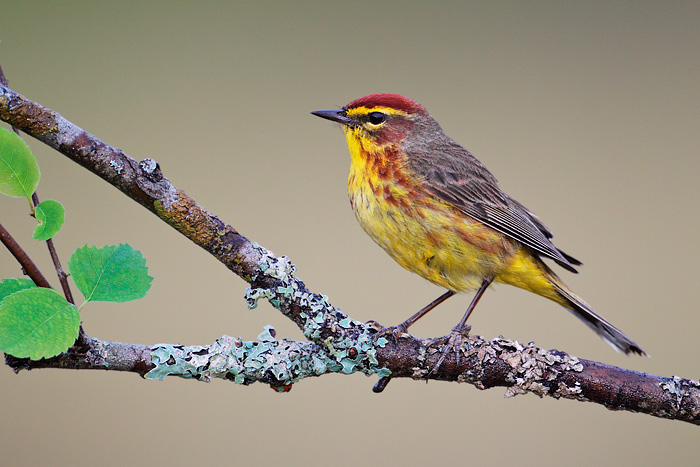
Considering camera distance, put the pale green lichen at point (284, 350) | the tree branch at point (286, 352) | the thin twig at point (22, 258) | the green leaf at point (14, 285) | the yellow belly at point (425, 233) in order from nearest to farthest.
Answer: the thin twig at point (22, 258), the green leaf at point (14, 285), the tree branch at point (286, 352), the pale green lichen at point (284, 350), the yellow belly at point (425, 233)

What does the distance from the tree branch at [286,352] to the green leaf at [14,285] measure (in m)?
0.14

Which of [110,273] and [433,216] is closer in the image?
[110,273]

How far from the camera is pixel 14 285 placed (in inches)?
36.9

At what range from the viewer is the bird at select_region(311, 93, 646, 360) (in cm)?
212

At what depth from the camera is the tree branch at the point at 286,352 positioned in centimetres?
106

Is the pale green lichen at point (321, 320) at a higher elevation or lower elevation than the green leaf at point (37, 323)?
higher

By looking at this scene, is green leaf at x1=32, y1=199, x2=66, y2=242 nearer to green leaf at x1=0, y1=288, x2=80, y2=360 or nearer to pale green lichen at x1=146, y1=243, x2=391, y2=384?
green leaf at x1=0, y1=288, x2=80, y2=360

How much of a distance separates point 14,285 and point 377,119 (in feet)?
4.95

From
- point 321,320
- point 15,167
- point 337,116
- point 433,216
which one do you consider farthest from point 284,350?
point 337,116

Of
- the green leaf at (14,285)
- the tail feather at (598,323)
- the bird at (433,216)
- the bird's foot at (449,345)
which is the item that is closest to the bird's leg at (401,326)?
the bird at (433,216)

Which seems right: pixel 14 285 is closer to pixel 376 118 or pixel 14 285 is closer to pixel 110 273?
pixel 110 273

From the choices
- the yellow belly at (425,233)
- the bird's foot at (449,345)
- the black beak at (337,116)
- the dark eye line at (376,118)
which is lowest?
the bird's foot at (449,345)

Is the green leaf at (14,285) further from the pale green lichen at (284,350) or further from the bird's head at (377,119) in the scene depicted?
the bird's head at (377,119)

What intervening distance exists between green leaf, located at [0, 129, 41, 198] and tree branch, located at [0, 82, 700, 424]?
0.55 ft
